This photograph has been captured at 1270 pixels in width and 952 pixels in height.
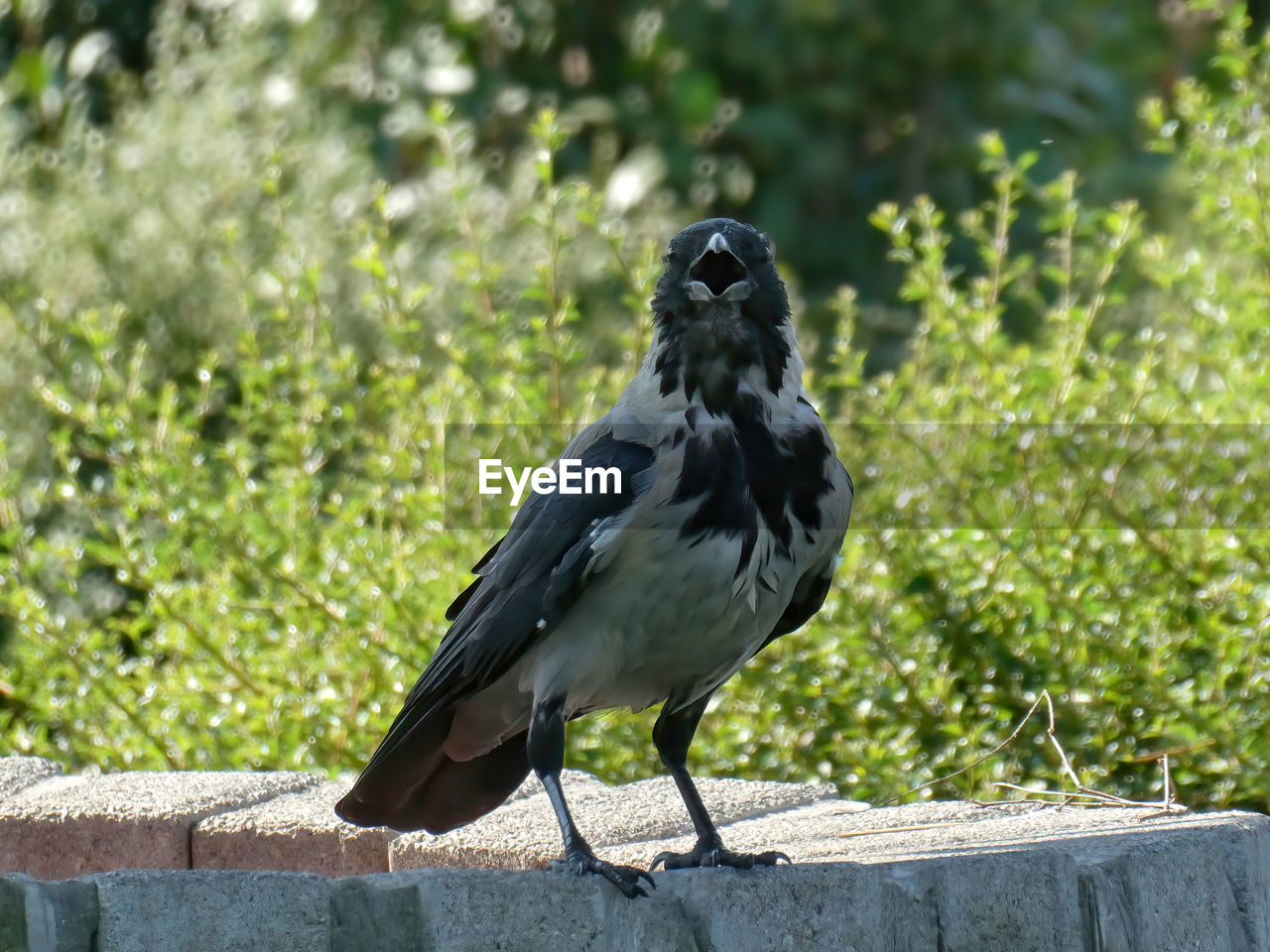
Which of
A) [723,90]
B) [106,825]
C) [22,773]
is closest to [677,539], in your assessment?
[106,825]

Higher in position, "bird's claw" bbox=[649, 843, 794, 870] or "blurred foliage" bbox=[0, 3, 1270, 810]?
"blurred foliage" bbox=[0, 3, 1270, 810]

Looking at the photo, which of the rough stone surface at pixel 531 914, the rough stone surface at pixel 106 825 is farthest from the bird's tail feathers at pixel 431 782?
the rough stone surface at pixel 531 914

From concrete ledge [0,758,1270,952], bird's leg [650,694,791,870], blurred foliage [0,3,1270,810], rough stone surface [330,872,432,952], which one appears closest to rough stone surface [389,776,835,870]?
concrete ledge [0,758,1270,952]

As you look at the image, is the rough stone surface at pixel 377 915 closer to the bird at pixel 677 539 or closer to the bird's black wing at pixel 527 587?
the bird at pixel 677 539

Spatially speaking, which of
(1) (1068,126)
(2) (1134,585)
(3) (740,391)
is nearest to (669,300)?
(3) (740,391)

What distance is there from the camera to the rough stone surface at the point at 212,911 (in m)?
1.99

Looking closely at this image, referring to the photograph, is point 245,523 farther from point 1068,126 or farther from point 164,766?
point 1068,126

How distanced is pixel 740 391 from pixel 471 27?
220 inches

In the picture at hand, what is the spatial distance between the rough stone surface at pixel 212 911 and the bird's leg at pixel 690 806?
723 millimetres

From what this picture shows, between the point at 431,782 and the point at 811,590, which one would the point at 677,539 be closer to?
the point at 811,590

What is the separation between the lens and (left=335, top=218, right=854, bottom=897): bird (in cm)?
253

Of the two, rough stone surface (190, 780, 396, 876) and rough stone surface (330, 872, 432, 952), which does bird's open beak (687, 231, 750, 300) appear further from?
rough stone surface (190, 780, 396, 876)

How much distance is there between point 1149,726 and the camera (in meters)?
3.72

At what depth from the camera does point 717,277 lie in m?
2.63
